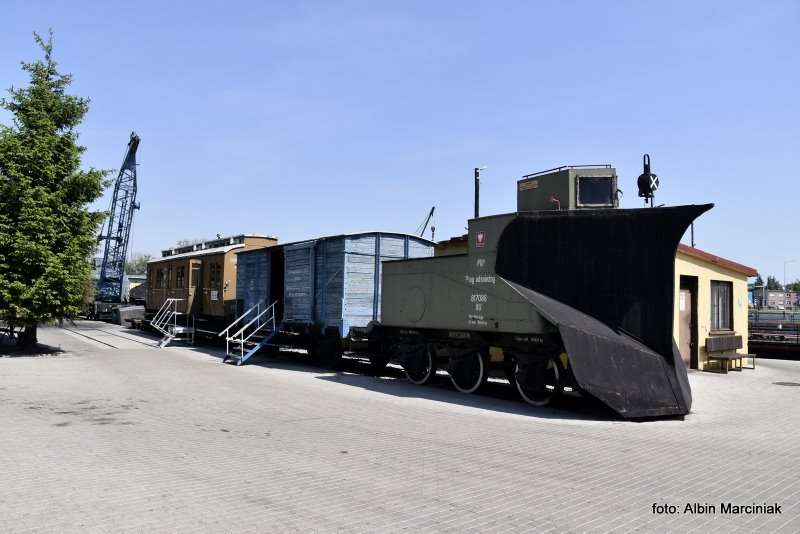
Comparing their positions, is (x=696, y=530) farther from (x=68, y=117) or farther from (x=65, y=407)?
(x=68, y=117)

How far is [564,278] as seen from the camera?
10.3 m

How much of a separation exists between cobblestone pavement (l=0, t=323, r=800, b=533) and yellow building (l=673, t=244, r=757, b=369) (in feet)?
13.9

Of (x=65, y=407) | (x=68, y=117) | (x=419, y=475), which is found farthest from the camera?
(x=68, y=117)

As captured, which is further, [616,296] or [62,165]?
[62,165]

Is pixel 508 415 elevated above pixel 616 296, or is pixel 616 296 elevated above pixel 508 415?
pixel 616 296

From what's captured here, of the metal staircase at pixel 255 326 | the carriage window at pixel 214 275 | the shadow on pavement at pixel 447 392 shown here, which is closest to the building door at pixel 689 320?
the shadow on pavement at pixel 447 392

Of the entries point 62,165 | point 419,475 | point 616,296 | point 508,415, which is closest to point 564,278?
point 616,296

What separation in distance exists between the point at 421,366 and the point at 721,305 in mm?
9978

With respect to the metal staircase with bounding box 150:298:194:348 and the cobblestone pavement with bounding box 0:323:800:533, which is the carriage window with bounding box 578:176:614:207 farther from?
the metal staircase with bounding box 150:298:194:348

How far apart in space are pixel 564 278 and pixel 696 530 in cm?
614

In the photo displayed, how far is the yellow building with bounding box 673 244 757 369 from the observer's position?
1534 centimetres

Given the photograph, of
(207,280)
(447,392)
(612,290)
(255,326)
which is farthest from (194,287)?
(612,290)

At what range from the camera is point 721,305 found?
16969 millimetres

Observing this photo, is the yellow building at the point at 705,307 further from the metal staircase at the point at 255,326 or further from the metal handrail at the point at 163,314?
the metal handrail at the point at 163,314
